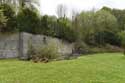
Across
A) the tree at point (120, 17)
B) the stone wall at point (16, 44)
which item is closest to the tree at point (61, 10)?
the tree at point (120, 17)

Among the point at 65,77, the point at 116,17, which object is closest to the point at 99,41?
the point at 116,17

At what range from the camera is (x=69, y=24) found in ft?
137

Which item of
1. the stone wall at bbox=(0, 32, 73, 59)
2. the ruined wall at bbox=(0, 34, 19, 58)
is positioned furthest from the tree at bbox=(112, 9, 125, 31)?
the ruined wall at bbox=(0, 34, 19, 58)

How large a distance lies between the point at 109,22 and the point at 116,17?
6.58 metres

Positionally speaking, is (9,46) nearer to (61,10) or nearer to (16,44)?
(16,44)

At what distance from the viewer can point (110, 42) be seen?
4991cm

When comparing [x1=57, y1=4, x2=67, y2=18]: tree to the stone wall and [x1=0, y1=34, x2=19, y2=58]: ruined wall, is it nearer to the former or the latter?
the stone wall

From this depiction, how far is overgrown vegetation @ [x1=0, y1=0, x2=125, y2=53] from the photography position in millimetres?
28030

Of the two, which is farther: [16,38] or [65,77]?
[16,38]

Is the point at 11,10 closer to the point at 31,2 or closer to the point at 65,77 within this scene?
the point at 31,2

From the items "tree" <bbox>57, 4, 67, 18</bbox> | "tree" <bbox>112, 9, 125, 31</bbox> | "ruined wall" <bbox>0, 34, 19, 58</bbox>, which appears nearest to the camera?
"ruined wall" <bbox>0, 34, 19, 58</bbox>

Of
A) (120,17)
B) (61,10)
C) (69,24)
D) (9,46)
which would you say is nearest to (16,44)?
(9,46)

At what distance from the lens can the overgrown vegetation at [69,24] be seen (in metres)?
28.0

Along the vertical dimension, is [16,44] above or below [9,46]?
above
